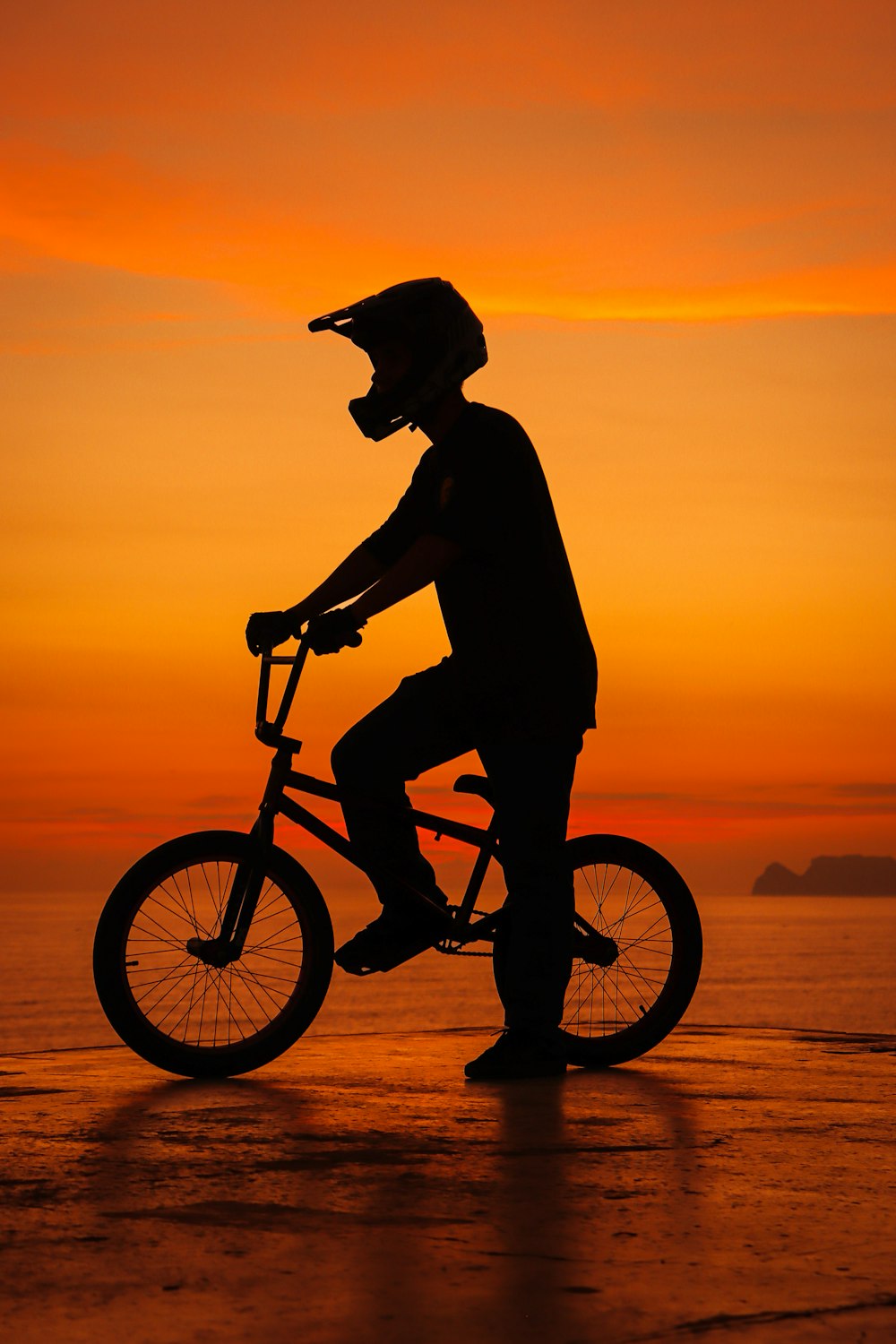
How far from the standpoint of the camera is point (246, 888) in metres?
5.26

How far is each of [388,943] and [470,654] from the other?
1.04 metres

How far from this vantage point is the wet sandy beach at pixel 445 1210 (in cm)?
243

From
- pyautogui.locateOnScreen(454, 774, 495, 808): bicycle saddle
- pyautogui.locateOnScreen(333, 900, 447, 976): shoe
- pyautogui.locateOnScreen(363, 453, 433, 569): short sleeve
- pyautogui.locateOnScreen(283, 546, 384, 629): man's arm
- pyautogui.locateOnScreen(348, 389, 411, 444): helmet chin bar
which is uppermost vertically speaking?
pyautogui.locateOnScreen(348, 389, 411, 444): helmet chin bar

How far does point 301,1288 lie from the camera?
257cm

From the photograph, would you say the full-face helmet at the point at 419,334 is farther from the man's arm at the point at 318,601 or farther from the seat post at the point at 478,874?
the seat post at the point at 478,874

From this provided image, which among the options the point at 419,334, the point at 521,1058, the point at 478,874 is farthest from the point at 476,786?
the point at 419,334

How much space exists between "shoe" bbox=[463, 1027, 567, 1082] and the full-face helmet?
2.22 m

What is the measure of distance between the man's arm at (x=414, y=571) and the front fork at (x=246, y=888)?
699mm

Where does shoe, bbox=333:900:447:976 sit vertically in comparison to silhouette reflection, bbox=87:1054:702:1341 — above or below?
above

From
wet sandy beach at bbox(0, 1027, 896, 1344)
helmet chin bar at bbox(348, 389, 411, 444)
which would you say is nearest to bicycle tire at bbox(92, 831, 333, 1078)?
wet sandy beach at bbox(0, 1027, 896, 1344)

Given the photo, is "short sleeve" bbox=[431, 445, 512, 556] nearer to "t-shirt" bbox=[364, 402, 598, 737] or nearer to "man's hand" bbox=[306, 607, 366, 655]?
"t-shirt" bbox=[364, 402, 598, 737]

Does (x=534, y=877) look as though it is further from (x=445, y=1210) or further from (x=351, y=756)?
(x=445, y=1210)

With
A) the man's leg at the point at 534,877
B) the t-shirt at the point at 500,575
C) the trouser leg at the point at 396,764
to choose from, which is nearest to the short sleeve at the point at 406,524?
the t-shirt at the point at 500,575

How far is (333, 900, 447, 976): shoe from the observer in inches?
203
